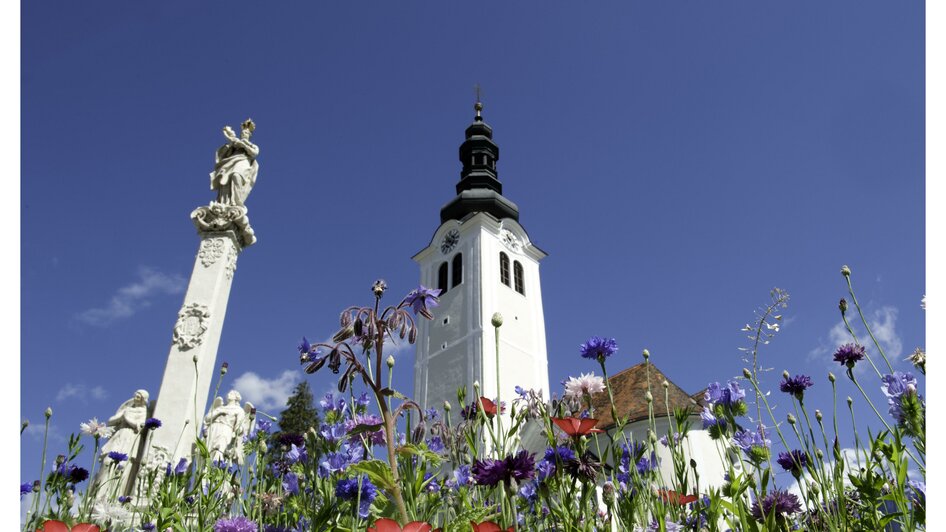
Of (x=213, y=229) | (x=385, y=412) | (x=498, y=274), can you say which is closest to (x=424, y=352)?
(x=498, y=274)

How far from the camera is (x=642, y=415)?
19.9 meters

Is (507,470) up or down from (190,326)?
down

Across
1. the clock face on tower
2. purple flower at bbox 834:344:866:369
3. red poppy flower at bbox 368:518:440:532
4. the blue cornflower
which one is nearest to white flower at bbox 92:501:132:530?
the blue cornflower

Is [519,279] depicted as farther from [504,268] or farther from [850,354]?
[850,354]

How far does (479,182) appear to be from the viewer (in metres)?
33.8

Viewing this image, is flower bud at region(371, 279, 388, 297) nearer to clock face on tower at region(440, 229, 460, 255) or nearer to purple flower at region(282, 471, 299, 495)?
purple flower at region(282, 471, 299, 495)

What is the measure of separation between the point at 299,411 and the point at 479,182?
16331mm

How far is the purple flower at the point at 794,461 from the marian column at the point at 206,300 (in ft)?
18.0

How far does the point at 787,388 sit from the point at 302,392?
30.1 metres

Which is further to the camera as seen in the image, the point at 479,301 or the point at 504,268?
the point at 504,268

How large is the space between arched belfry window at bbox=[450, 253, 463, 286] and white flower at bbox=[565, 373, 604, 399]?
2566 cm

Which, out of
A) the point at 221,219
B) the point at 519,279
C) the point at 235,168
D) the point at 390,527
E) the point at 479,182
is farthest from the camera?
the point at 479,182

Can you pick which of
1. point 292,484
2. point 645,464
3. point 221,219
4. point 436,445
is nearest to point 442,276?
point 221,219
